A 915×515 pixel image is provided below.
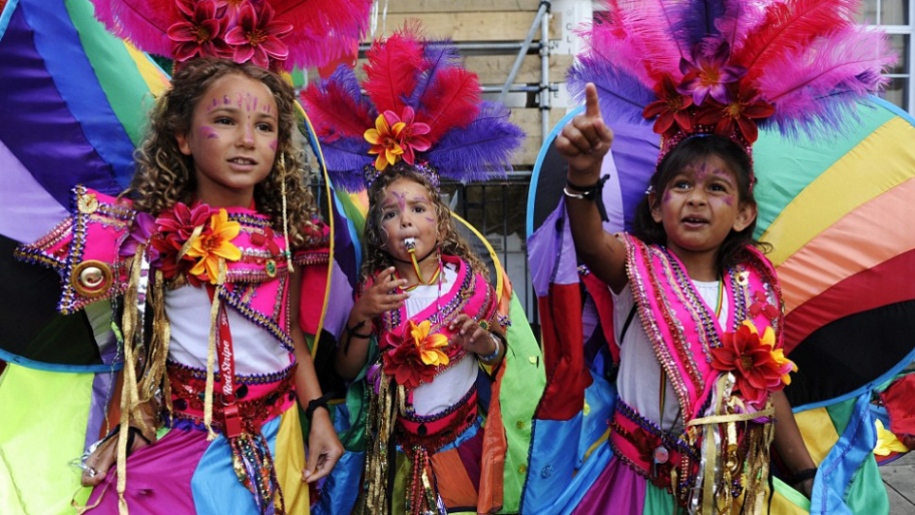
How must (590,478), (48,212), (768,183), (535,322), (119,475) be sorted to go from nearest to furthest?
(119,475) < (48,212) < (590,478) < (768,183) < (535,322)

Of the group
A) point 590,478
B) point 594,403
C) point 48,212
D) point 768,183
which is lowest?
point 590,478

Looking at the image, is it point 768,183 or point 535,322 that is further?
point 535,322

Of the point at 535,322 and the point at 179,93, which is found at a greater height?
the point at 179,93

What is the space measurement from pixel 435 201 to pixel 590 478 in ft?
Answer: 3.41

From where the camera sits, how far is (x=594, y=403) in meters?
2.48

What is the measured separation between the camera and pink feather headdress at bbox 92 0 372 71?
224 centimetres

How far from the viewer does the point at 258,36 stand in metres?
2.30

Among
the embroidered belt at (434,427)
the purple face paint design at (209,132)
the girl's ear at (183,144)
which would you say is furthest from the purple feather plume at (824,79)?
the girl's ear at (183,144)

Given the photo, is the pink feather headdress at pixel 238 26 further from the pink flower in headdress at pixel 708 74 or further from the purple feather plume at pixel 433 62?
the pink flower in headdress at pixel 708 74

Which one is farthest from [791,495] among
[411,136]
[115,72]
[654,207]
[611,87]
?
[115,72]

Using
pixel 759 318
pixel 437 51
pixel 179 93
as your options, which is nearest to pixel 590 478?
pixel 759 318

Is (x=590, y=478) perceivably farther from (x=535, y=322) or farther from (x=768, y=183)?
(x=535, y=322)

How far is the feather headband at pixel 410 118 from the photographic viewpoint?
264cm

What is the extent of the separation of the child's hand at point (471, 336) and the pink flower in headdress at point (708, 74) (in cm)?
97
